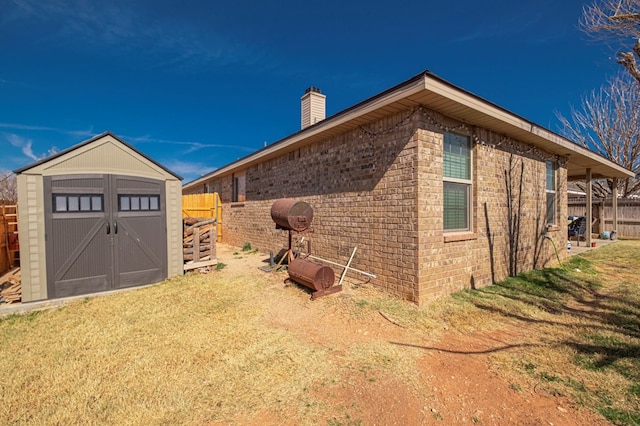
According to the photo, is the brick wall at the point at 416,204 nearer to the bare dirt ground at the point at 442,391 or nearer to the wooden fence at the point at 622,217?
the bare dirt ground at the point at 442,391

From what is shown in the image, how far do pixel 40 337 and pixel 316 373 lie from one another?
13.3 ft

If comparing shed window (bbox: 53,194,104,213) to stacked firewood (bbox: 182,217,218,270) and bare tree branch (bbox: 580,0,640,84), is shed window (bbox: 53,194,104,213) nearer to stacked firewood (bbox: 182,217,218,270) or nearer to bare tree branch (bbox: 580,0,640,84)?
stacked firewood (bbox: 182,217,218,270)

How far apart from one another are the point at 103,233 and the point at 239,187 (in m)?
7.57

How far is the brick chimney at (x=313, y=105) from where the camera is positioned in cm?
1059

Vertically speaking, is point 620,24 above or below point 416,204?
above

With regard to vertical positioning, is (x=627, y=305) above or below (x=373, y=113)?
below

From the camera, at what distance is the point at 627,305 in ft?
16.9

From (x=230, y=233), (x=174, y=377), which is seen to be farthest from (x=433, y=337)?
(x=230, y=233)

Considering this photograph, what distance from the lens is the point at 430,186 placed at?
5.31 meters

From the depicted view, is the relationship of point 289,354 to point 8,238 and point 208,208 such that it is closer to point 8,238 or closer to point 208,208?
point 8,238

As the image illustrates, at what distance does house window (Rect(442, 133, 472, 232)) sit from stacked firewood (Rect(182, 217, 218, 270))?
6070 millimetres

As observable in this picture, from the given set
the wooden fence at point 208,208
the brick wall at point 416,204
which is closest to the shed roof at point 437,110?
the brick wall at point 416,204

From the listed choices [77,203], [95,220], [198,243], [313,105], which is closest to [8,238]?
[77,203]

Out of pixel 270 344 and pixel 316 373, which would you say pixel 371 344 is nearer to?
pixel 316 373
